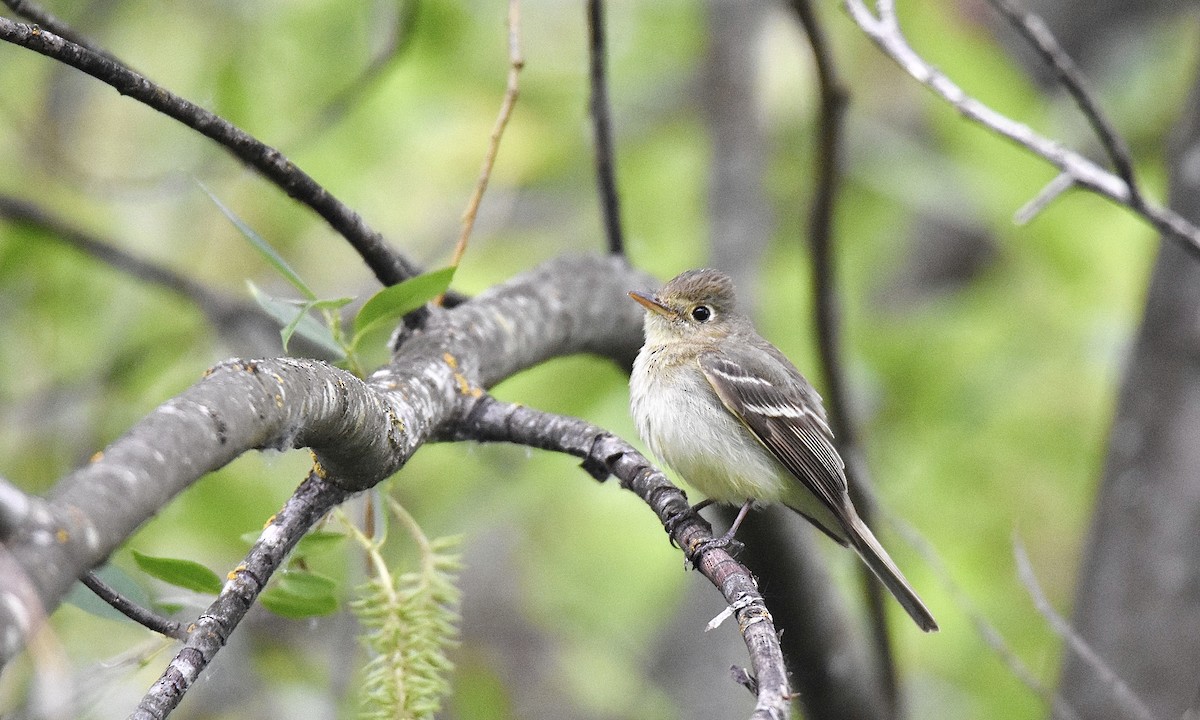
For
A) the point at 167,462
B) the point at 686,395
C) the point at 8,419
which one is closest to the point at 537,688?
the point at 8,419

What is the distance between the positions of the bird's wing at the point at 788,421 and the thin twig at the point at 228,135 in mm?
1501

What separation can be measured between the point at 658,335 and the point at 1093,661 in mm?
1808

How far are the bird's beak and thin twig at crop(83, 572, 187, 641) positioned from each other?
224cm

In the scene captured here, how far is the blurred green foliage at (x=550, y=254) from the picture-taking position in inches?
200

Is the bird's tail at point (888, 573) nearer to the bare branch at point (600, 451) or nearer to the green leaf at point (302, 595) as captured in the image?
the bare branch at point (600, 451)

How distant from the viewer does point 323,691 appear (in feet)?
16.0

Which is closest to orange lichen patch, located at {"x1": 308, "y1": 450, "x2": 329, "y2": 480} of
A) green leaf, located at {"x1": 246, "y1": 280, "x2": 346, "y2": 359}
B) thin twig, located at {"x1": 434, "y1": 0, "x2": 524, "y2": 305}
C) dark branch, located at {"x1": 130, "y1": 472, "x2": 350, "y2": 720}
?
dark branch, located at {"x1": 130, "y1": 472, "x2": 350, "y2": 720}

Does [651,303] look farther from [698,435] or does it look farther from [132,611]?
[132,611]

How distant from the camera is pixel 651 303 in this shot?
4105 mm

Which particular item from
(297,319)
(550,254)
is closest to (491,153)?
(297,319)

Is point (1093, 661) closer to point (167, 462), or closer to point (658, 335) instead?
point (658, 335)

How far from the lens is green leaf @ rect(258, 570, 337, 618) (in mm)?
2416

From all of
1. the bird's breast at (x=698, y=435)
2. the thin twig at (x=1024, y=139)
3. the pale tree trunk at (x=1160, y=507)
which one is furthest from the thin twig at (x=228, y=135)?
the pale tree trunk at (x=1160, y=507)

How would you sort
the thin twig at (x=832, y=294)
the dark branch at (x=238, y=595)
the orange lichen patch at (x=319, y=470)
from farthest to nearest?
the thin twig at (x=832, y=294)
the orange lichen patch at (x=319, y=470)
the dark branch at (x=238, y=595)
